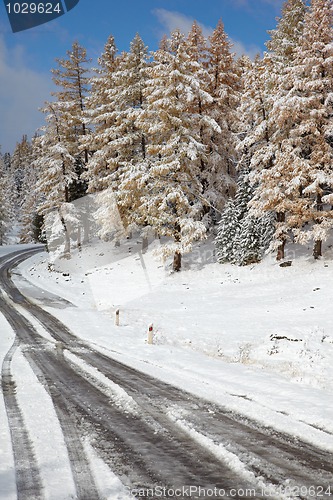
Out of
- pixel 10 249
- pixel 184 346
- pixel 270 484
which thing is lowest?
pixel 184 346

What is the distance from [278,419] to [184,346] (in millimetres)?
6941

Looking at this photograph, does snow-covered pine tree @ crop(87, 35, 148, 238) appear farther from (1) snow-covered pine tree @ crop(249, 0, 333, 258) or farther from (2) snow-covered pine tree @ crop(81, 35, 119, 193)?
(1) snow-covered pine tree @ crop(249, 0, 333, 258)

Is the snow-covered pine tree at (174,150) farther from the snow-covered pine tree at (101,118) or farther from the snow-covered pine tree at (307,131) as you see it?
the snow-covered pine tree at (101,118)

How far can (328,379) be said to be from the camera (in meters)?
8.99

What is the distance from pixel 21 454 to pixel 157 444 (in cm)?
193

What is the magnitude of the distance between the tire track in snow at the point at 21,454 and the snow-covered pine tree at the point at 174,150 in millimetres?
17466

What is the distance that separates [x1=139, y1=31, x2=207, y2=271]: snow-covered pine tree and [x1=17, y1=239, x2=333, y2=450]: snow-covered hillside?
11.5 feet

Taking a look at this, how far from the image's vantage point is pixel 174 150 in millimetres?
24203

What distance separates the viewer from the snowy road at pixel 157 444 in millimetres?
4258

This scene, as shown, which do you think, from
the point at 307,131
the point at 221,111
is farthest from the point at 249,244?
the point at 221,111

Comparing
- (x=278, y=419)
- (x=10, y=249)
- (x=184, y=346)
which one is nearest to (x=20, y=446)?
(x=278, y=419)

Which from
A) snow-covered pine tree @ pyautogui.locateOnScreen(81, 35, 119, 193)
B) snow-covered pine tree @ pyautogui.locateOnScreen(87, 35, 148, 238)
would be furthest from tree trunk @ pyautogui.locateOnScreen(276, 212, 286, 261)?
snow-covered pine tree @ pyautogui.locateOnScreen(81, 35, 119, 193)

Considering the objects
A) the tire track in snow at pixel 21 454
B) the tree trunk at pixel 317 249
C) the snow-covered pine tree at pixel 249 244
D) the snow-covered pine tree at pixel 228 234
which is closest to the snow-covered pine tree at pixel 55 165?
the snow-covered pine tree at pixel 228 234

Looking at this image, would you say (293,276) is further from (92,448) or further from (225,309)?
(92,448)
